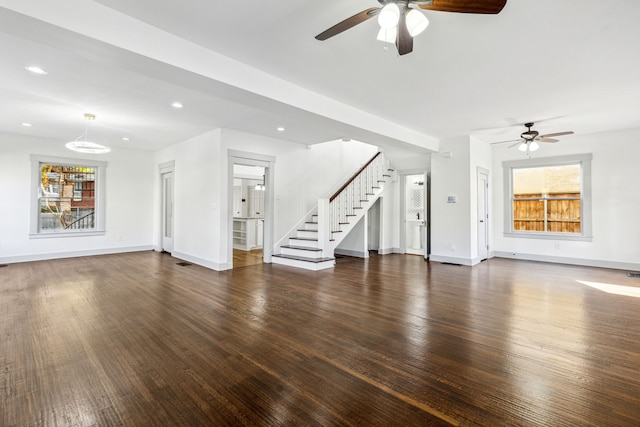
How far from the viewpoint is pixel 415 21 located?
2.18 meters

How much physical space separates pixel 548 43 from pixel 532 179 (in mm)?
5576

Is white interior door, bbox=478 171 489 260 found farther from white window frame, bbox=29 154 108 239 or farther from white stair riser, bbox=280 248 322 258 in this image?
white window frame, bbox=29 154 108 239

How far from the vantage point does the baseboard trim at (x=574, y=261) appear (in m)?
6.27

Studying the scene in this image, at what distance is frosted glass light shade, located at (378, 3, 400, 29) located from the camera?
200 cm

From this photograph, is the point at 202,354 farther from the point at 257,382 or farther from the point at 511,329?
the point at 511,329

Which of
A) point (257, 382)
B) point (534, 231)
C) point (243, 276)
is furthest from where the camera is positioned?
point (534, 231)

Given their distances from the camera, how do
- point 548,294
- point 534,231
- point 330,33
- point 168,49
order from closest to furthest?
point 330,33 → point 168,49 → point 548,294 → point 534,231

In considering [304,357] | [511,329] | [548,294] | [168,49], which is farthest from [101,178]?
[548,294]

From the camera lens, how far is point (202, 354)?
259cm

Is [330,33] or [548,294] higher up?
[330,33]

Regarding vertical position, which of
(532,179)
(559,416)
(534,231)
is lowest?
(559,416)

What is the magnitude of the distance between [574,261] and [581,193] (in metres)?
1.54

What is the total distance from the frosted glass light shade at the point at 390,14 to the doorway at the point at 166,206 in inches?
291

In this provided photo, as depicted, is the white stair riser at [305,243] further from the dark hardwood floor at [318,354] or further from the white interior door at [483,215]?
the white interior door at [483,215]
